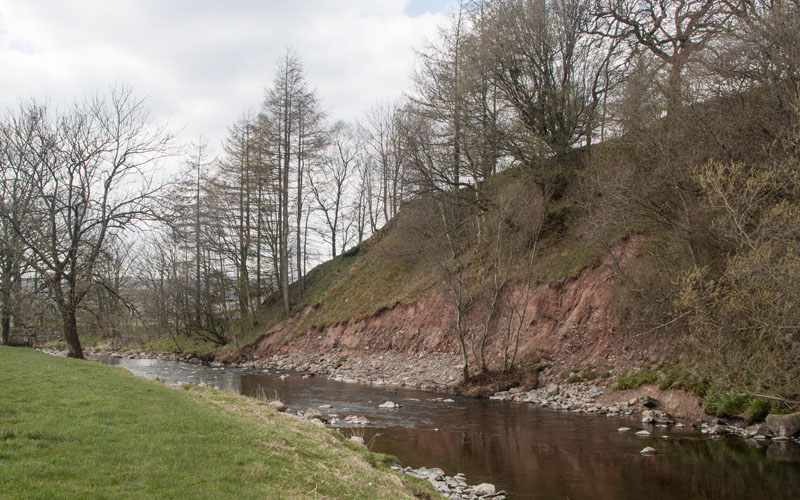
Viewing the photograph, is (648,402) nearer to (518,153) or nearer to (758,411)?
(758,411)

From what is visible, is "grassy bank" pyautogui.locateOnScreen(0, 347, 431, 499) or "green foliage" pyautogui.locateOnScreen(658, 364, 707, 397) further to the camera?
"green foliage" pyautogui.locateOnScreen(658, 364, 707, 397)

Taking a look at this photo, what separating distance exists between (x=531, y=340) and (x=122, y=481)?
16397 millimetres

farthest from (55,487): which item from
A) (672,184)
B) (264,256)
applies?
(264,256)

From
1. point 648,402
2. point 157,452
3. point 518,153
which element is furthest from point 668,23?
point 157,452

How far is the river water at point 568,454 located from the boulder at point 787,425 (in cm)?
47

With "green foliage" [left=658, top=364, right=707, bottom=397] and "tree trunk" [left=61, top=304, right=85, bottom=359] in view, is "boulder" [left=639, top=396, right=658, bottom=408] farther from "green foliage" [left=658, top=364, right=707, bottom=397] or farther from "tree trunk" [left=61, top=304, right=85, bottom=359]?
"tree trunk" [left=61, top=304, right=85, bottom=359]

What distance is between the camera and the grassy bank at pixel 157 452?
5023 millimetres

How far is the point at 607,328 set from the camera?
1734 centimetres

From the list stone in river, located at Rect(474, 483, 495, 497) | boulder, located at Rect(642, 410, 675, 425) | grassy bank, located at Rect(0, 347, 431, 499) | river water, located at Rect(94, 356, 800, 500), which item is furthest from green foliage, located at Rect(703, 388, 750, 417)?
grassy bank, located at Rect(0, 347, 431, 499)

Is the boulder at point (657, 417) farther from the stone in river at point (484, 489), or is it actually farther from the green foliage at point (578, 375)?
the stone in river at point (484, 489)

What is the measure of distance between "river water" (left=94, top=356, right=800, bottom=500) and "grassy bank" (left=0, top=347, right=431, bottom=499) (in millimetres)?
2211

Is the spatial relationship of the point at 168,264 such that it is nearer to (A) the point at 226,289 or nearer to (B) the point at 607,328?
(A) the point at 226,289

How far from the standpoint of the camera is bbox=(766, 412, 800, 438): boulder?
10.7 meters

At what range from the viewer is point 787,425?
35.2 ft
